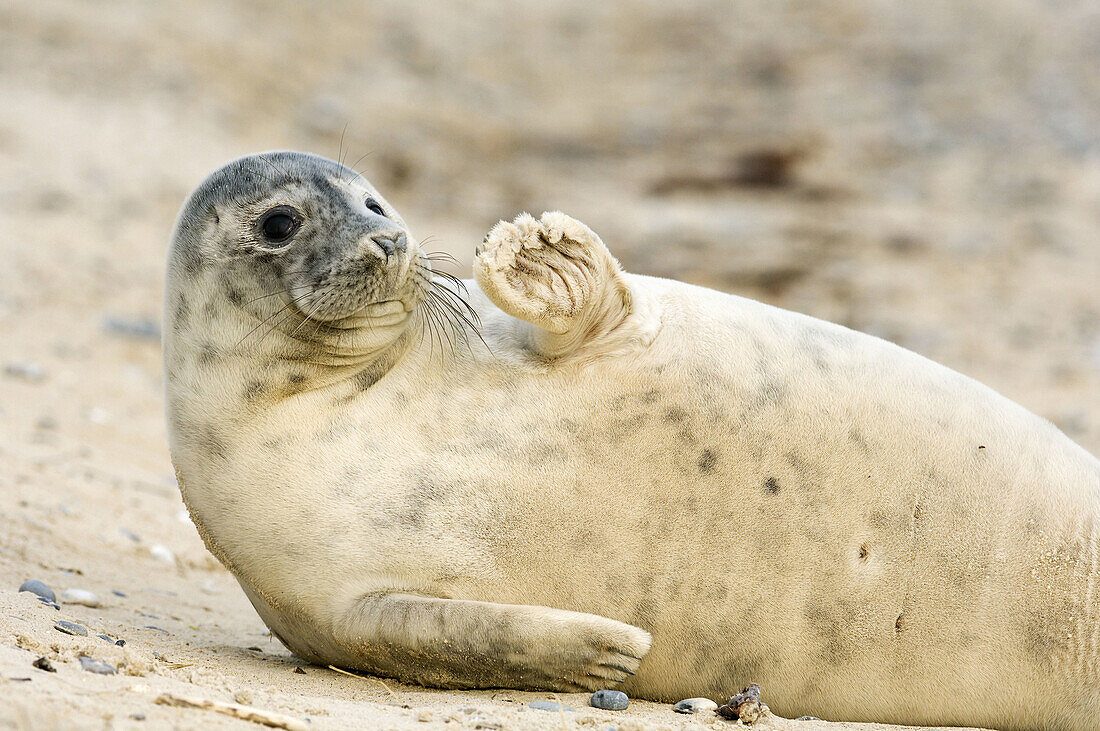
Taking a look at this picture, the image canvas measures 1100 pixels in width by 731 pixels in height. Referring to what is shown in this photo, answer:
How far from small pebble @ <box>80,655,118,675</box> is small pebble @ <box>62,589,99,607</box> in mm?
971

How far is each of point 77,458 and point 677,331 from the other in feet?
10.8

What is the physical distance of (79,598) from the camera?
3.30m

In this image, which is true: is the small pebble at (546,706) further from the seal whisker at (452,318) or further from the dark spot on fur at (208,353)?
the dark spot on fur at (208,353)

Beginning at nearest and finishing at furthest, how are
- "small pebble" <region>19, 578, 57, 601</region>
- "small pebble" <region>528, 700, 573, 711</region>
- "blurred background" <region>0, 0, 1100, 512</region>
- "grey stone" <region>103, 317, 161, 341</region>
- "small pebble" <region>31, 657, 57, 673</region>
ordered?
1. "small pebble" <region>31, 657, 57, 673</region>
2. "small pebble" <region>528, 700, 573, 711</region>
3. "small pebble" <region>19, 578, 57, 601</region>
4. "grey stone" <region>103, 317, 161, 341</region>
5. "blurred background" <region>0, 0, 1100, 512</region>

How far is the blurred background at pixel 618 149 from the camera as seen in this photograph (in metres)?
7.82

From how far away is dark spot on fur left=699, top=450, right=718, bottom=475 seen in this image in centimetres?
275

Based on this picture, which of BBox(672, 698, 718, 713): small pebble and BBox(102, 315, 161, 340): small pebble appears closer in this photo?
BBox(672, 698, 718, 713): small pebble

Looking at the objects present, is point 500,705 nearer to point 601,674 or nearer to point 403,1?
point 601,674

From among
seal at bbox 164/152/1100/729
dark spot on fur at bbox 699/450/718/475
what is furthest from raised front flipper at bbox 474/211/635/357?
dark spot on fur at bbox 699/450/718/475

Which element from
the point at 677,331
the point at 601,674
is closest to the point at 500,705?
the point at 601,674

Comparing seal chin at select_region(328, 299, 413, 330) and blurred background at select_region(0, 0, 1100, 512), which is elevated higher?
blurred background at select_region(0, 0, 1100, 512)

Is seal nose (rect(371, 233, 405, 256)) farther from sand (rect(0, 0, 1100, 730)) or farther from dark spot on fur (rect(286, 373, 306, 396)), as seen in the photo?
sand (rect(0, 0, 1100, 730))

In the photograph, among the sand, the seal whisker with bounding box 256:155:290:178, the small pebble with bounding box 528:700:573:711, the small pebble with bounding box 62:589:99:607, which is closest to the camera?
the small pebble with bounding box 528:700:573:711

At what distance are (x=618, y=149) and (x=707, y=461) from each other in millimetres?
10264
